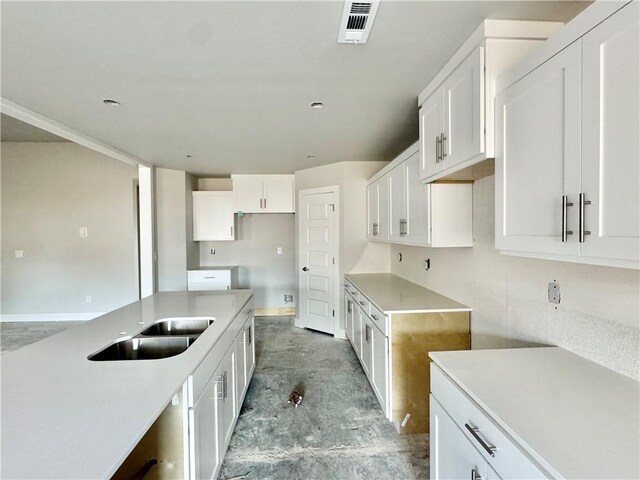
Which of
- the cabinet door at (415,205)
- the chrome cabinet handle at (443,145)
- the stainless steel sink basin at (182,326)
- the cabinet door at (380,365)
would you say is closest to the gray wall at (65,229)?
the stainless steel sink basin at (182,326)

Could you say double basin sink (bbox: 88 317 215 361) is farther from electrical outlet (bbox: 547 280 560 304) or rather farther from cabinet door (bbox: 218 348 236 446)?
electrical outlet (bbox: 547 280 560 304)

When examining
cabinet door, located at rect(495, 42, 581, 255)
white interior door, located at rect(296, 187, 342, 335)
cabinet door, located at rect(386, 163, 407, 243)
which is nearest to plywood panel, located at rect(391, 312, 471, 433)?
cabinet door, located at rect(386, 163, 407, 243)

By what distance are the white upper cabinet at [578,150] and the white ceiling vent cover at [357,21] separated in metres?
0.68

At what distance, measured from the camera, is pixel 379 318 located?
93.6 inches

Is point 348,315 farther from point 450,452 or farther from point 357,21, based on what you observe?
point 357,21

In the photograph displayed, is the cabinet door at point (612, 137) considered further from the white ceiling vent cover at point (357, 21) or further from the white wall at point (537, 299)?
the white ceiling vent cover at point (357, 21)

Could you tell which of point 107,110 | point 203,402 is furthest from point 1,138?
point 203,402

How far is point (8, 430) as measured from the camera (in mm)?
905

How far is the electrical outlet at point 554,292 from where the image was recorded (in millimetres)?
1472

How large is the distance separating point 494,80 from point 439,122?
0.46 meters

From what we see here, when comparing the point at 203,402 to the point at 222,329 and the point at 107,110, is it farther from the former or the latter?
the point at 107,110

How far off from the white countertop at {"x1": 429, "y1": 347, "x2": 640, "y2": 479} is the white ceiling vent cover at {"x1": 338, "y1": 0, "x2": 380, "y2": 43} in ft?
5.25

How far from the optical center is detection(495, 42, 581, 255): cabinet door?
1040mm

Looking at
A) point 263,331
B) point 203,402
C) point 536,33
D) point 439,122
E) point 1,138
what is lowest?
point 263,331
